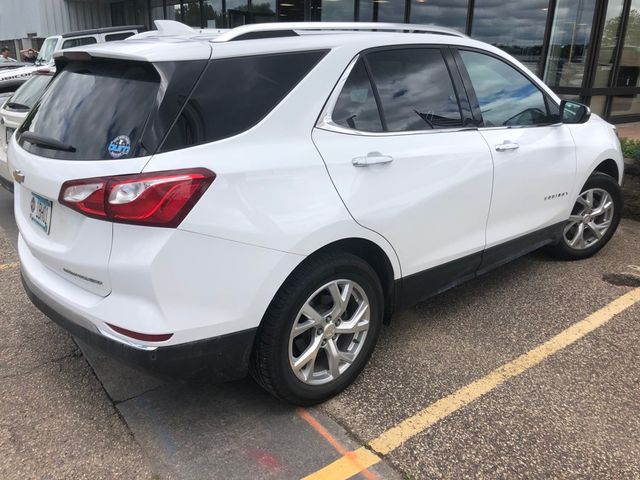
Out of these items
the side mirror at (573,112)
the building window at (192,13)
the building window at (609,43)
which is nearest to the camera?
the side mirror at (573,112)

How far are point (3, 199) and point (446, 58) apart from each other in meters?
5.77

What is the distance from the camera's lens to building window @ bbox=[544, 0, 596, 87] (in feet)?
32.3

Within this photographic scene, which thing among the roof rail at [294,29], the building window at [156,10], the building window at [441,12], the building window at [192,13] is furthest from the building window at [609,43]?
the building window at [156,10]

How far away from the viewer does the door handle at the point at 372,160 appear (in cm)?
262

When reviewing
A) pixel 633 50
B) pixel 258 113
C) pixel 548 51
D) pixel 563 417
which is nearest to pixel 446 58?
pixel 258 113

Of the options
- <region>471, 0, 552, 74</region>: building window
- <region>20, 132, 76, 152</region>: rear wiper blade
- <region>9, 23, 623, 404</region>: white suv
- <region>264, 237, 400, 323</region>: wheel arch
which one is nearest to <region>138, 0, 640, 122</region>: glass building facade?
<region>471, 0, 552, 74</region>: building window

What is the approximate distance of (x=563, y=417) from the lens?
8.84ft

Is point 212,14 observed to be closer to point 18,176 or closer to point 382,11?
point 382,11

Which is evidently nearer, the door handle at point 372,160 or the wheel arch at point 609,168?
the door handle at point 372,160

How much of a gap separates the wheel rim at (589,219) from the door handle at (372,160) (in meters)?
2.39

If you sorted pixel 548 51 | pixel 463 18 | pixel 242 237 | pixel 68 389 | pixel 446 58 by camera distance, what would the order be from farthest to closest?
pixel 463 18
pixel 548 51
pixel 446 58
pixel 68 389
pixel 242 237

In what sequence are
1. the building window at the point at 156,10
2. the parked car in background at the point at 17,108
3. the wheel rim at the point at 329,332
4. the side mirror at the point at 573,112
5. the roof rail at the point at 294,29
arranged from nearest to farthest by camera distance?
the roof rail at the point at 294,29 < the wheel rim at the point at 329,332 < the side mirror at the point at 573,112 < the parked car in background at the point at 17,108 < the building window at the point at 156,10

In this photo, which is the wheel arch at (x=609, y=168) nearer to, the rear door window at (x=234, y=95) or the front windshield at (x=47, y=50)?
the rear door window at (x=234, y=95)

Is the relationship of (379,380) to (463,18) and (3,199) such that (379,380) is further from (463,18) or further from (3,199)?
(463,18)
